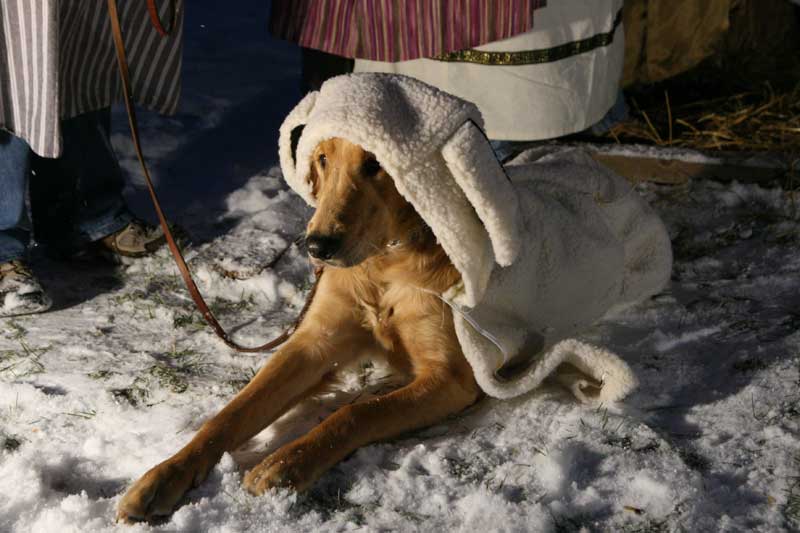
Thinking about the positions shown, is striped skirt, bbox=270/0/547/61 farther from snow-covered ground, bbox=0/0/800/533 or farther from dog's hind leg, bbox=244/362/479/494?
dog's hind leg, bbox=244/362/479/494

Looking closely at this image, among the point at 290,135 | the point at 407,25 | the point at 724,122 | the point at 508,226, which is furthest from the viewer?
the point at 724,122

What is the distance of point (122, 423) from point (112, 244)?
131 centimetres

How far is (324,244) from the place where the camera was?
2301 millimetres

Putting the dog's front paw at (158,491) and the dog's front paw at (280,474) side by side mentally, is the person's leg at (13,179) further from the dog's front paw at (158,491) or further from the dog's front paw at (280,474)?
the dog's front paw at (280,474)

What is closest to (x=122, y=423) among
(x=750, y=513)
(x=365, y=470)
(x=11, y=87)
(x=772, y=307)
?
(x=365, y=470)

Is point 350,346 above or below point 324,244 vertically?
below

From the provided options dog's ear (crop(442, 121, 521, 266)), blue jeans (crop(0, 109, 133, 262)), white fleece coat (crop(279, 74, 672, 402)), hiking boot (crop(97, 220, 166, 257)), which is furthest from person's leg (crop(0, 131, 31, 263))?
dog's ear (crop(442, 121, 521, 266))

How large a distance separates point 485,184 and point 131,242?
1883 millimetres

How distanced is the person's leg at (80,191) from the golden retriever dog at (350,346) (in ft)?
4.18

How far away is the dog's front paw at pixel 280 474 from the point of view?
2240 mm

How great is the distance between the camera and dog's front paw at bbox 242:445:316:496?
2.24 m

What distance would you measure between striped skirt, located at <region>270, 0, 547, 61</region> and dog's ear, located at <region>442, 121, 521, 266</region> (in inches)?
51.3

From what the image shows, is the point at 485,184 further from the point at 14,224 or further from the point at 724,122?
the point at 724,122

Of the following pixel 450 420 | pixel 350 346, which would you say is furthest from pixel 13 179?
pixel 450 420
